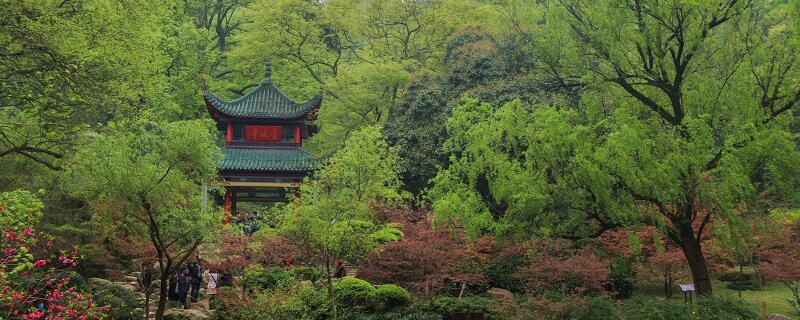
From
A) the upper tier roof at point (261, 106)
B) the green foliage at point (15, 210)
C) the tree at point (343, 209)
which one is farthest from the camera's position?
the upper tier roof at point (261, 106)

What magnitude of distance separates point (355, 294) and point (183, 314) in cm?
406

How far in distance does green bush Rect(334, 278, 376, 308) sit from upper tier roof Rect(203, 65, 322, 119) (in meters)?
12.5

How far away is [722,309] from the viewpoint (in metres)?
14.2

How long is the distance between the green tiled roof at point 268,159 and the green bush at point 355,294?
418 inches

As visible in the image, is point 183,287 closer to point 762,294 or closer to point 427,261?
point 427,261

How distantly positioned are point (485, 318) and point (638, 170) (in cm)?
557

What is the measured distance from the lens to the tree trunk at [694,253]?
14578mm

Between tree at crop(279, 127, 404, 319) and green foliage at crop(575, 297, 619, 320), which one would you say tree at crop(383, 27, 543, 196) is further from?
green foliage at crop(575, 297, 619, 320)

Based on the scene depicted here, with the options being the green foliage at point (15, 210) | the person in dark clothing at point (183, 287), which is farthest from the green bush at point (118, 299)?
the green foliage at point (15, 210)

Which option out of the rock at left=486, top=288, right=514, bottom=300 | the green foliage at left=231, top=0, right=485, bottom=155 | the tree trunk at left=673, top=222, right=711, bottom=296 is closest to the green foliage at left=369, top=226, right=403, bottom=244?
the rock at left=486, top=288, right=514, bottom=300

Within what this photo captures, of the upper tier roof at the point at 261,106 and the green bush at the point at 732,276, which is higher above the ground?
the upper tier roof at the point at 261,106

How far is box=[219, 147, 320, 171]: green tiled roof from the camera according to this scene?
1095 inches

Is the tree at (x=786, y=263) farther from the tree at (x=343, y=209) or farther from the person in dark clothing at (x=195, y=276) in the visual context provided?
the person in dark clothing at (x=195, y=276)

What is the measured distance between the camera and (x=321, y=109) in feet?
96.1
